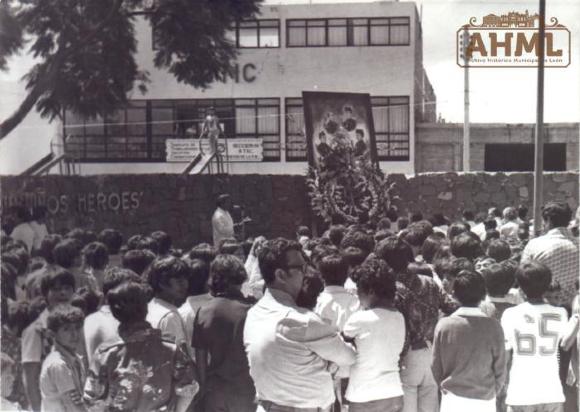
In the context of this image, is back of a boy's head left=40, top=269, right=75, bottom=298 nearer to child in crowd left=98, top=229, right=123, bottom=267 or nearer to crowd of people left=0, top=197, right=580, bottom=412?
crowd of people left=0, top=197, right=580, bottom=412

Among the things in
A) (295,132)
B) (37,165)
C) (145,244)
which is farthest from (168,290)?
(295,132)

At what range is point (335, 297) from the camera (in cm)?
370

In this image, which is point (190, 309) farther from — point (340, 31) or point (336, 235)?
point (340, 31)

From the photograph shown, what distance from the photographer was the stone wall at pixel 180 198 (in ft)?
19.4

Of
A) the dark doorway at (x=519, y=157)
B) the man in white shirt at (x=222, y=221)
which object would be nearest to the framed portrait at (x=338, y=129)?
the man in white shirt at (x=222, y=221)

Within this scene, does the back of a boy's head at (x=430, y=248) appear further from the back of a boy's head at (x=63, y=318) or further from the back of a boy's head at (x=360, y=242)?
the back of a boy's head at (x=63, y=318)

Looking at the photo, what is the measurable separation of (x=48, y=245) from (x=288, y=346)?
9.27 ft

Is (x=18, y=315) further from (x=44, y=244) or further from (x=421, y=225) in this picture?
(x=421, y=225)

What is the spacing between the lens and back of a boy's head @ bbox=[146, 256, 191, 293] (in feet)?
11.9

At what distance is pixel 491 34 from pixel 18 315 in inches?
143

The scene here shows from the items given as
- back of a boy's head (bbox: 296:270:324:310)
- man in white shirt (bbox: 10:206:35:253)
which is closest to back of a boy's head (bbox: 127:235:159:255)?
man in white shirt (bbox: 10:206:35:253)

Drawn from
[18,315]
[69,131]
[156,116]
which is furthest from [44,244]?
[156,116]

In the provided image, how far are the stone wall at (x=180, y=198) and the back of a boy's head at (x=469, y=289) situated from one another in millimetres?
3489

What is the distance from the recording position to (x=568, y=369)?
396 centimetres
